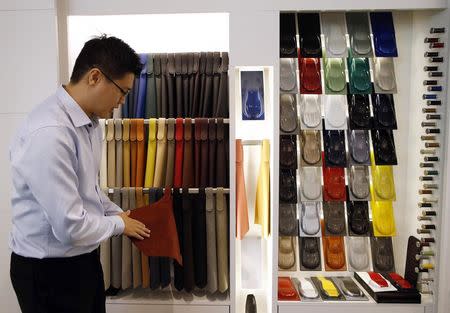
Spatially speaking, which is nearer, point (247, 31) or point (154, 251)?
point (154, 251)

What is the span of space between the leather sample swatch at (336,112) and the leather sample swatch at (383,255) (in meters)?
0.91

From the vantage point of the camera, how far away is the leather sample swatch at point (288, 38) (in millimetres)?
2553

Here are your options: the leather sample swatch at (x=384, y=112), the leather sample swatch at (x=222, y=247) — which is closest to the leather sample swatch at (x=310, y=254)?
the leather sample swatch at (x=222, y=247)

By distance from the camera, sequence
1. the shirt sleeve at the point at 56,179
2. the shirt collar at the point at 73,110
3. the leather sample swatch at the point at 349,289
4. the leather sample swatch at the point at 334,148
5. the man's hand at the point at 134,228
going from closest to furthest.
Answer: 1. the shirt sleeve at the point at 56,179
2. the shirt collar at the point at 73,110
3. the man's hand at the point at 134,228
4. the leather sample swatch at the point at 349,289
5. the leather sample swatch at the point at 334,148

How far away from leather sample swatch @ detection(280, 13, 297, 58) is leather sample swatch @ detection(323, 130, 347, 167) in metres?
0.61

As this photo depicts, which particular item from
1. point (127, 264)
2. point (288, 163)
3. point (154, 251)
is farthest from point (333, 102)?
point (127, 264)

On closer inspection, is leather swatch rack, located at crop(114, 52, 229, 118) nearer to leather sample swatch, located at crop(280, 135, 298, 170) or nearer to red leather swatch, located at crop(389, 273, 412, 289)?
leather sample swatch, located at crop(280, 135, 298, 170)

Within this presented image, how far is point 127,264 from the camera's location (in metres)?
2.53

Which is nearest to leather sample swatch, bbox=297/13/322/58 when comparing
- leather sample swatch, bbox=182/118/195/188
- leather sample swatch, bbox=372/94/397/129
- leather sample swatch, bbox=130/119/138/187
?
leather sample swatch, bbox=372/94/397/129

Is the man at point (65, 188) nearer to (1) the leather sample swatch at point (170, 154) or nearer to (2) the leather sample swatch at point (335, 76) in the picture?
(1) the leather sample swatch at point (170, 154)

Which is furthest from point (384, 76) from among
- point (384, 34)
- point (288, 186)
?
point (288, 186)

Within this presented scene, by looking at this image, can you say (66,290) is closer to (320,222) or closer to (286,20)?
(320,222)

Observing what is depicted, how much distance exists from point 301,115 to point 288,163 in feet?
1.14

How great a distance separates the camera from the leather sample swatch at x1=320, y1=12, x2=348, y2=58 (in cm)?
258
